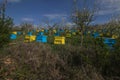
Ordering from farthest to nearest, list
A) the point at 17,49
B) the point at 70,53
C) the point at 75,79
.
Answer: the point at 17,49, the point at 70,53, the point at 75,79

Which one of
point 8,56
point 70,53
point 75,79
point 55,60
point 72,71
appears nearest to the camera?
point 75,79

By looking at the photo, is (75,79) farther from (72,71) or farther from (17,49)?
(17,49)

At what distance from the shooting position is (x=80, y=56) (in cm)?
1039

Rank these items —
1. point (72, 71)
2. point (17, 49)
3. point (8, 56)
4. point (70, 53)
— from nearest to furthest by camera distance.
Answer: point (72, 71) < point (70, 53) < point (8, 56) < point (17, 49)

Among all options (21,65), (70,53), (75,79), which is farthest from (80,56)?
(21,65)

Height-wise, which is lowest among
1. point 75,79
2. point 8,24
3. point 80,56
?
point 75,79

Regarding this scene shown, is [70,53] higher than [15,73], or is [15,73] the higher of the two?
[70,53]

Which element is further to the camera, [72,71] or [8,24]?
[8,24]

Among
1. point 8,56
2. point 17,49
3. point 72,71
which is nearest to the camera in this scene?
point 72,71

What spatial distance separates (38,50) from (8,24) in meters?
2.42

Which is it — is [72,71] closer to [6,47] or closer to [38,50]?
[38,50]

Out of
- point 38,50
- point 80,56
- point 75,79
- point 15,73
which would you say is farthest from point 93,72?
point 38,50

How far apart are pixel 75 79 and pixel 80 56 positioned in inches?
78.9

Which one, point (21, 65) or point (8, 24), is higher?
point (8, 24)
